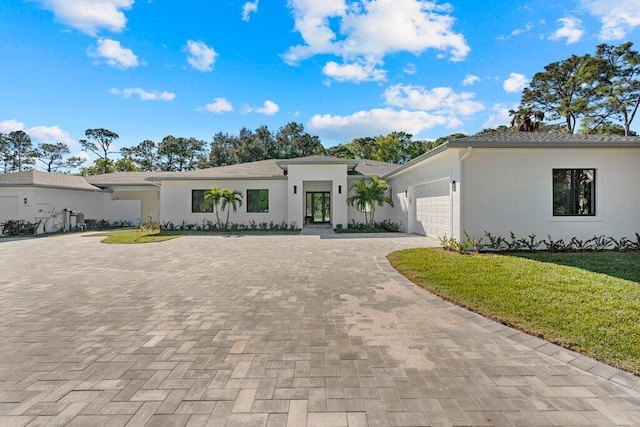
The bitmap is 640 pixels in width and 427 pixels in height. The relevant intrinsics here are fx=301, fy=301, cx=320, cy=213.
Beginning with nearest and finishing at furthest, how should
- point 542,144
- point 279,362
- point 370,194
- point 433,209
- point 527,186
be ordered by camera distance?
point 279,362
point 542,144
point 527,186
point 433,209
point 370,194

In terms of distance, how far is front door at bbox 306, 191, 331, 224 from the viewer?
65.7ft

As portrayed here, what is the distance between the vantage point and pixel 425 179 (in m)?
12.4

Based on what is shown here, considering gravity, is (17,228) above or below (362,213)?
below

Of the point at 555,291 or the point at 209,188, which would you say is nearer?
the point at 555,291

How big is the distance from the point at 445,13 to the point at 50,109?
22688mm

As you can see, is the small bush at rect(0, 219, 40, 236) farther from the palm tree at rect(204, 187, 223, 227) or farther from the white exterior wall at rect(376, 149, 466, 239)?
the white exterior wall at rect(376, 149, 466, 239)

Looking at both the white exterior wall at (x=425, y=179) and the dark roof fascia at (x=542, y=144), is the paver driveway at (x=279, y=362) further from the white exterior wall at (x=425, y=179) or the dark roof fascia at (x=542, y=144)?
the dark roof fascia at (x=542, y=144)

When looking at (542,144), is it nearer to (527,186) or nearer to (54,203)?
(527,186)

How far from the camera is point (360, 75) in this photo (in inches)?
674

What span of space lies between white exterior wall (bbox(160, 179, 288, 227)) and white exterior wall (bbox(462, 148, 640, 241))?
410 inches

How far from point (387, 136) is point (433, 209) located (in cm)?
2394

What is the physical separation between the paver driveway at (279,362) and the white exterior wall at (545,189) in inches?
215

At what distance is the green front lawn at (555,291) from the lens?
3.45 metres

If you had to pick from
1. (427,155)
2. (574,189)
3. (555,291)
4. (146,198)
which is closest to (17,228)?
(146,198)
